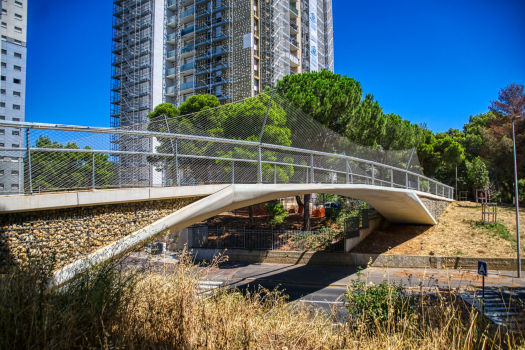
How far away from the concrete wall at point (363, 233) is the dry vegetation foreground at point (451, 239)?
8.9 inches

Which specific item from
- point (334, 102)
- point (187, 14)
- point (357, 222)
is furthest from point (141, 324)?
point (187, 14)

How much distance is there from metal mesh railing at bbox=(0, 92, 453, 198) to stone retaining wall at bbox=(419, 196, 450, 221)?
207 inches

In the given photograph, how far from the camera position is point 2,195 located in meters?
4.38

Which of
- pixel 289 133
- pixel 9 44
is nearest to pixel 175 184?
pixel 289 133

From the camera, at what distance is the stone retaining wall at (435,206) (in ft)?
55.8

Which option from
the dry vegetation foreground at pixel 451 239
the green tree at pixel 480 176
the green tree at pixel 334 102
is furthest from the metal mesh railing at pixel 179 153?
the green tree at pixel 480 176

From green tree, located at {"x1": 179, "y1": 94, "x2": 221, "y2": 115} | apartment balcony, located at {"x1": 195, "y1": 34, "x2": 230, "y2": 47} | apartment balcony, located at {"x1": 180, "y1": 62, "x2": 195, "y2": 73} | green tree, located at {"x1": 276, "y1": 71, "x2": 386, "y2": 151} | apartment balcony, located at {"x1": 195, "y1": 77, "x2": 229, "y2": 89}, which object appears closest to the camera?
green tree, located at {"x1": 276, "y1": 71, "x2": 386, "y2": 151}

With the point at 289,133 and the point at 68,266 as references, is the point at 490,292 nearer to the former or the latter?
the point at 289,133

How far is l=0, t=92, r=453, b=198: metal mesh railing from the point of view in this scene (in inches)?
193

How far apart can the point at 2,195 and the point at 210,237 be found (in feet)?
48.8

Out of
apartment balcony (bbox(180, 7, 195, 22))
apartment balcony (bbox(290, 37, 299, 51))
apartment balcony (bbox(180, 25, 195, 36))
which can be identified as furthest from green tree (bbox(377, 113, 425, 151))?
apartment balcony (bbox(180, 7, 195, 22))

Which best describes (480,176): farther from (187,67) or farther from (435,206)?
(187,67)

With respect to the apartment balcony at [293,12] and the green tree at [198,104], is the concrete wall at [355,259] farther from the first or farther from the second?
the apartment balcony at [293,12]

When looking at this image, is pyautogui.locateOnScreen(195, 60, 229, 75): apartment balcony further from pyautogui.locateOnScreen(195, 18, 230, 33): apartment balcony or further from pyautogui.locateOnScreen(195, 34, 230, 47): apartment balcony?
pyautogui.locateOnScreen(195, 18, 230, 33): apartment balcony
